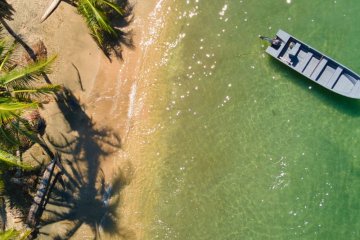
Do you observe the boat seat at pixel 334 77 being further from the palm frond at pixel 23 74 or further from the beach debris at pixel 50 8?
the beach debris at pixel 50 8

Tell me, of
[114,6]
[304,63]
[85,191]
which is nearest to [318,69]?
[304,63]

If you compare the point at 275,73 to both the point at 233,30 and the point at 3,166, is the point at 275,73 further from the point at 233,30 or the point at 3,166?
the point at 3,166

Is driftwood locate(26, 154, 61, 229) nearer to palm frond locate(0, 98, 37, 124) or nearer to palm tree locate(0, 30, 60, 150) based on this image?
palm tree locate(0, 30, 60, 150)

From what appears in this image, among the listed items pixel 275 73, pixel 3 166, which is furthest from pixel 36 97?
pixel 275 73

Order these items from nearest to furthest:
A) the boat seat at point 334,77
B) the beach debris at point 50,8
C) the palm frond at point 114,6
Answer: the palm frond at point 114,6
the boat seat at point 334,77
the beach debris at point 50,8

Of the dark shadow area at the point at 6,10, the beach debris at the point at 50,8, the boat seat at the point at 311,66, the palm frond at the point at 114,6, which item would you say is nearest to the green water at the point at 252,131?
the boat seat at the point at 311,66

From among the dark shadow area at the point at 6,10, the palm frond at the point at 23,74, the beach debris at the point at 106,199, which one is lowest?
the beach debris at the point at 106,199
